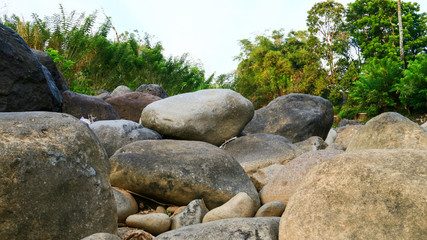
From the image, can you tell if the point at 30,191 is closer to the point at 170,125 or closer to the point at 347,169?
the point at 347,169

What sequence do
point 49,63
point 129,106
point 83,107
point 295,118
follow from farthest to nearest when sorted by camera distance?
point 129,106
point 295,118
point 49,63
point 83,107

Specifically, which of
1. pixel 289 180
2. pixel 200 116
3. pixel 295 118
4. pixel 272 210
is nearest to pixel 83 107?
pixel 200 116

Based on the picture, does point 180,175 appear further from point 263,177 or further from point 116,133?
point 116,133

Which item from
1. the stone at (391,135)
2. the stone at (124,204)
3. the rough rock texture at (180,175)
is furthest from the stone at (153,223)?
the stone at (391,135)

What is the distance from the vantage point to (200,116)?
6266 millimetres

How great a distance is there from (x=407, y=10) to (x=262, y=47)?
10467mm

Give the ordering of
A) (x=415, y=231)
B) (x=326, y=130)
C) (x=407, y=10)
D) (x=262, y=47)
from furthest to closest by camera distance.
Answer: (x=262, y=47)
(x=407, y=10)
(x=326, y=130)
(x=415, y=231)

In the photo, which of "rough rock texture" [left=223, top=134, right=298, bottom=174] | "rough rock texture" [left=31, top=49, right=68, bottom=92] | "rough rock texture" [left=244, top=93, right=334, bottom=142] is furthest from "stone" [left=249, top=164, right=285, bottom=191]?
"rough rock texture" [left=31, top=49, right=68, bottom=92]

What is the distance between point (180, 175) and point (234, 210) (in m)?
0.77

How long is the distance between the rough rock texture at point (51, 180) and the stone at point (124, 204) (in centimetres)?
90

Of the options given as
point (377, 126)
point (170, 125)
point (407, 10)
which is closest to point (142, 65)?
point (170, 125)

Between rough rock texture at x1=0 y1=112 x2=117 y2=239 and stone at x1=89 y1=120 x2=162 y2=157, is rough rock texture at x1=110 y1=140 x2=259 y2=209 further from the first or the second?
stone at x1=89 y1=120 x2=162 y2=157

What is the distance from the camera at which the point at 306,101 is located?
959 centimetres

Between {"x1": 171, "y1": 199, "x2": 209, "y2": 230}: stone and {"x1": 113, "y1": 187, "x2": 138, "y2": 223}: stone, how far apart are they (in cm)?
53
